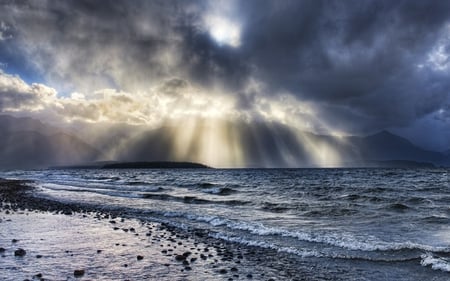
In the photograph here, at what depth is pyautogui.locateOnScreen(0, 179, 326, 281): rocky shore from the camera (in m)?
10.5

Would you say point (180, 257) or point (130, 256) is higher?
point (180, 257)

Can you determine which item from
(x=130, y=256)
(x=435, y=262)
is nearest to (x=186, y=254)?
(x=130, y=256)

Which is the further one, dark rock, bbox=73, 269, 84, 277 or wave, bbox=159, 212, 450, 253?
wave, bbox=159, 212, 450, 253

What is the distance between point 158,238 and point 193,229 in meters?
3.54

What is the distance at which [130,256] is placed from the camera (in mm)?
12688

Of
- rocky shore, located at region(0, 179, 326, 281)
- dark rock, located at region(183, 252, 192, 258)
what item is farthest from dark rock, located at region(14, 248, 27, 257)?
dark rock, located at region(183, 252, 192, 258)

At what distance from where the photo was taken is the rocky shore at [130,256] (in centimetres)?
1048

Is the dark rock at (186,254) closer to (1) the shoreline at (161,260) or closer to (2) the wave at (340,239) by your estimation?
(1) the shoreline at (161,260)

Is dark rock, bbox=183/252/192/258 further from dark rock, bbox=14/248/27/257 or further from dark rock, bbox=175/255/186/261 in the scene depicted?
dark rock, bbox=14/248/27/257

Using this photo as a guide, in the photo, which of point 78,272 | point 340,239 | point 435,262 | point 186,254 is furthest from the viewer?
point 340,239

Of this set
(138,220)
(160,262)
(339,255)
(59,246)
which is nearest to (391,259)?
(339,255)

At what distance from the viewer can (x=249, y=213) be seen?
26625mm

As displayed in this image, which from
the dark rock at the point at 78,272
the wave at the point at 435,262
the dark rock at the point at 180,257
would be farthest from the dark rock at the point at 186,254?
the wave at the point at 435,262

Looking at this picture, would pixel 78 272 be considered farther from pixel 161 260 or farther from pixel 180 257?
pixel 180 257
